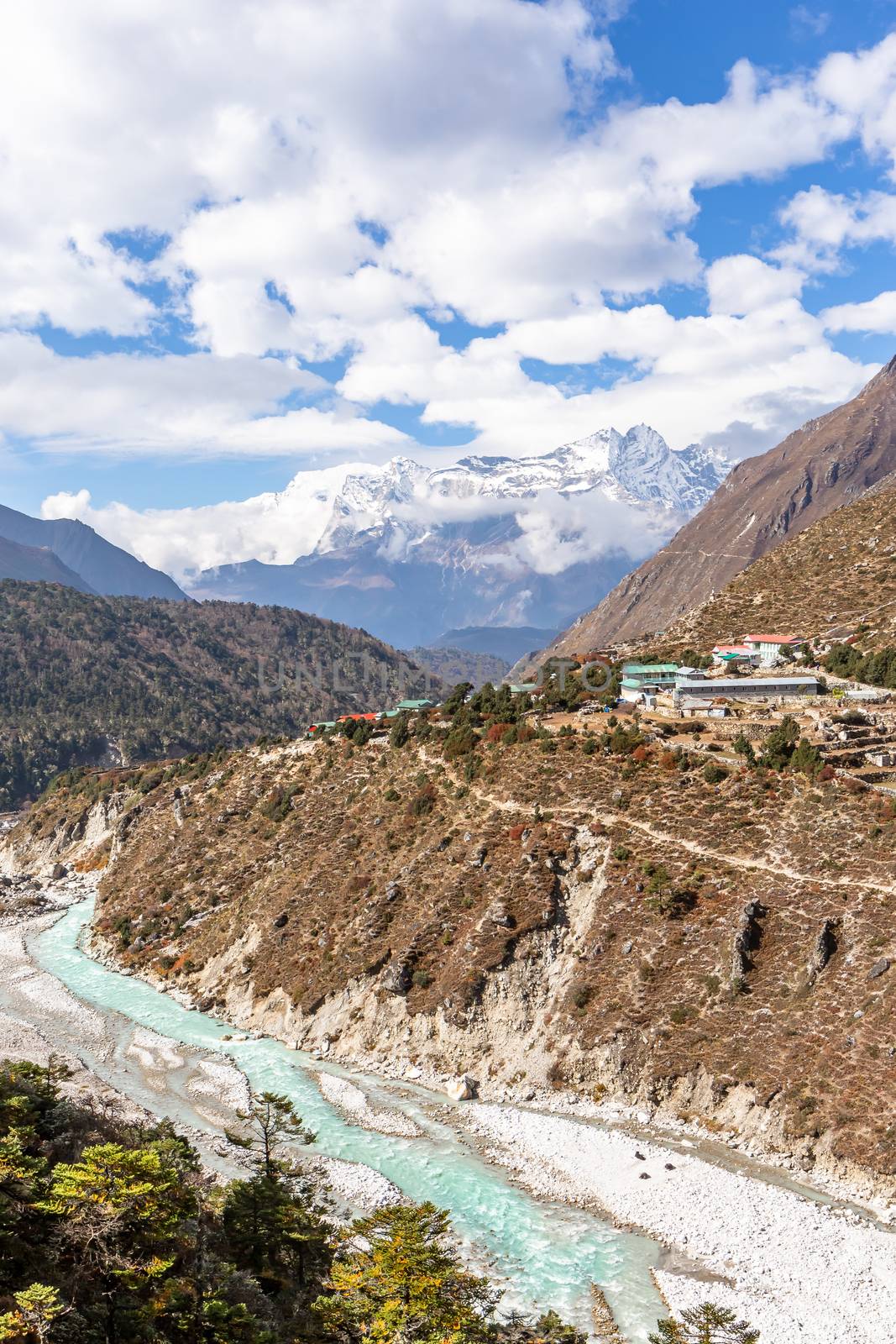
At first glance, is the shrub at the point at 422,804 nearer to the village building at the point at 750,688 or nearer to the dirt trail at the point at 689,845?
the dirt trail at the point at 689,845

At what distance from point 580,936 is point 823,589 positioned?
8251cm

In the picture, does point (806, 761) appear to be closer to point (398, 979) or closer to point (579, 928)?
point (579, 928)

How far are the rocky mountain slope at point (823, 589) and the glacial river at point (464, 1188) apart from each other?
79852 mm

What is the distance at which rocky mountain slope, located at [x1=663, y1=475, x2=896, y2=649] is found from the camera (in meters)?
111

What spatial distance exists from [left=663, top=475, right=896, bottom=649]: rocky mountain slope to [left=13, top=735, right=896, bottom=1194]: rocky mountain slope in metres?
51.7

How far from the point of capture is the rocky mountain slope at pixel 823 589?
110562mm

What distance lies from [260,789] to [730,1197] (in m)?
68.4

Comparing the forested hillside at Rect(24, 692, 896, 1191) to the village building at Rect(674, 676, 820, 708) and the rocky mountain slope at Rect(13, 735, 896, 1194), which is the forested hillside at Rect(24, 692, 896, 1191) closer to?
the rocky mountain slope at Rect(13, 735, 896, 1194)

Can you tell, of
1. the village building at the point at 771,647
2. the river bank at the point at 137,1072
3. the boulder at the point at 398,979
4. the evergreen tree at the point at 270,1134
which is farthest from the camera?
the village building at the point at 771,647

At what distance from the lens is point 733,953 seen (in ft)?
174

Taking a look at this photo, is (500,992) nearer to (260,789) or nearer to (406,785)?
(406,785)

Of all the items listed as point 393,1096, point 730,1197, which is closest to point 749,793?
point 730,1197

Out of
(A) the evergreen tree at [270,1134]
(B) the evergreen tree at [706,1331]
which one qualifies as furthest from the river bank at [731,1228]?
(A) the evergreen tree at [270,1134]

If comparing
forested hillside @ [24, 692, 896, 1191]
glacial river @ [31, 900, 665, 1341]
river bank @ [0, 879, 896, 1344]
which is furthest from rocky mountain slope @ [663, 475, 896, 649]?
glacial river @ [31, 900, 665, 1341]
